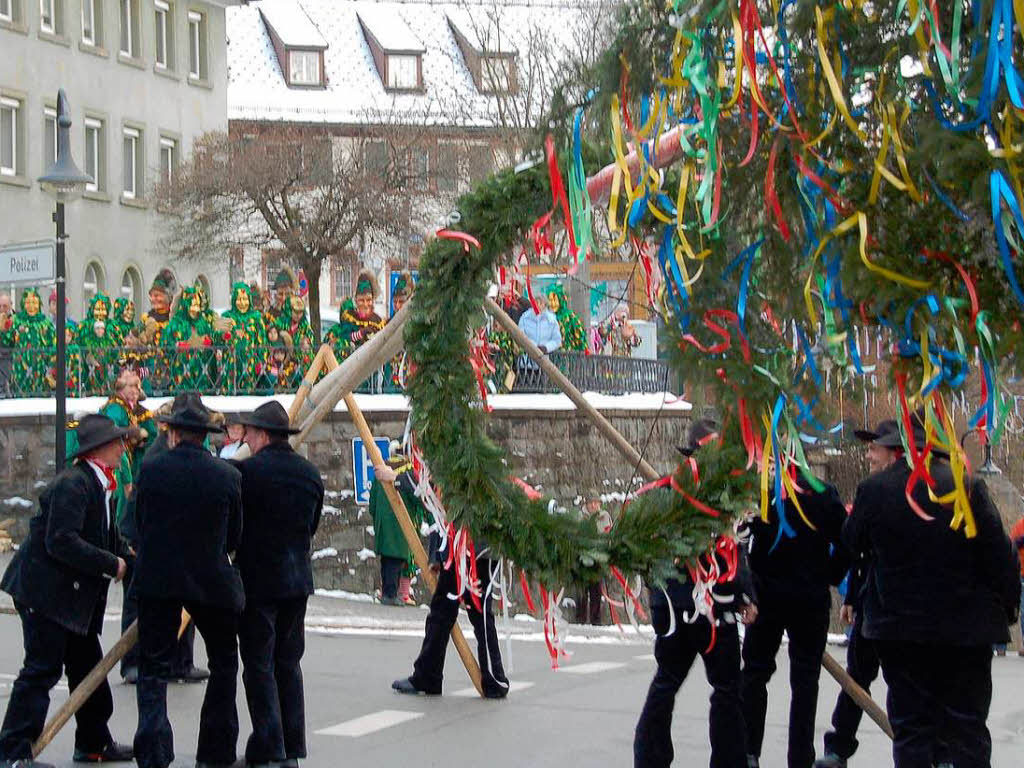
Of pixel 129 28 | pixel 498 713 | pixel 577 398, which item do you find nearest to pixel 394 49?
Result: pixel 129 28

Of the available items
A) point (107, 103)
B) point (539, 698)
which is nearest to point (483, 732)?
point (539, 698)

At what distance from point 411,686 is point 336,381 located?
9.44ft

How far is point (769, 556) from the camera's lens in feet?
26.9

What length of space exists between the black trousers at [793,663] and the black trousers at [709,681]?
0.47m

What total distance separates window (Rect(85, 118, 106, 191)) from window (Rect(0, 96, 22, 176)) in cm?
209

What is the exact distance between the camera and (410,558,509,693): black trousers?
10.9m

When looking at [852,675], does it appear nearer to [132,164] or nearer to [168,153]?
[132,164]

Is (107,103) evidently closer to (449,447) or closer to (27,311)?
(27,311)

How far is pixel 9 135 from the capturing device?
40.5m

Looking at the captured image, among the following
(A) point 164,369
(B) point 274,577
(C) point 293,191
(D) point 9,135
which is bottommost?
(B) point 274,577

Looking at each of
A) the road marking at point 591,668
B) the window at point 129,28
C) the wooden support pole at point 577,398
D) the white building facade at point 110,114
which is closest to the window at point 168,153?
the white building facade at point 110,114

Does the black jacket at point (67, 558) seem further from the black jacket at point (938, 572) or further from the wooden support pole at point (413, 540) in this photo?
the black jacket at point (938, 572)

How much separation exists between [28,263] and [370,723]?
6.60 metres

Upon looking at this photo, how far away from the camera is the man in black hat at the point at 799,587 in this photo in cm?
815
